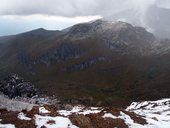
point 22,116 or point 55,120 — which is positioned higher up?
point 22,116

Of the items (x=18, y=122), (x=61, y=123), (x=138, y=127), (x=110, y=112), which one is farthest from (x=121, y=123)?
(x=18, y=122)

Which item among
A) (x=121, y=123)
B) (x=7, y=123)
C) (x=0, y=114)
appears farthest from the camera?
(x=121, y=123)

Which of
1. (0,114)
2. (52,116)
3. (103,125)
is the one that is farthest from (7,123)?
(103,125)

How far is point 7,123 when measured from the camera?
110 ft

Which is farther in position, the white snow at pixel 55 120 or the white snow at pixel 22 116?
the white snow at pixel 22 116

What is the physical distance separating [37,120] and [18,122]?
2053 mm

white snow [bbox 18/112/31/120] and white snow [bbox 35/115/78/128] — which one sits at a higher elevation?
white snow [bbox 18/112/31/120]

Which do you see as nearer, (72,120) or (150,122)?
(72,120)

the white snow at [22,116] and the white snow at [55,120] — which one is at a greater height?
the white snow at [22,116]

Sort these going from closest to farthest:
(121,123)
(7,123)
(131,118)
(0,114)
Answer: (7,123) → (0,114) → (121,123) → (131,118)

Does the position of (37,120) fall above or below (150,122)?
above

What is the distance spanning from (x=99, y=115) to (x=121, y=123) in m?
3.09

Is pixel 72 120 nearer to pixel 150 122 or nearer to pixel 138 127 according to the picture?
pixel 138 127

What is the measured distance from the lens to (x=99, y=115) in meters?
41.2
